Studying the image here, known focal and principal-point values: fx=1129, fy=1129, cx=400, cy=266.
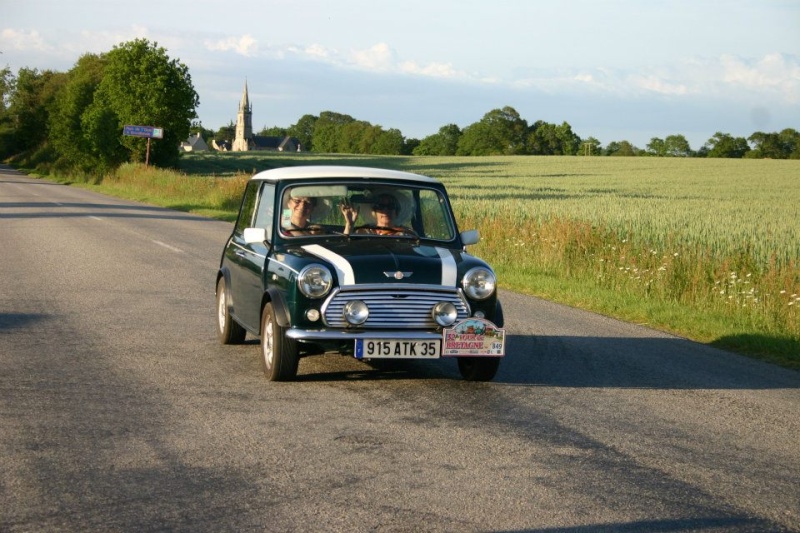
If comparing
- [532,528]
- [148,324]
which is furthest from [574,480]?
[148,324]

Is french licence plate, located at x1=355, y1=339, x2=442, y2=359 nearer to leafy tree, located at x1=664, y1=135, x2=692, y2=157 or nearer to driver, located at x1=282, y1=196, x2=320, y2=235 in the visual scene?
driver, located at x1=282, y1=196, x2=320, y2=235

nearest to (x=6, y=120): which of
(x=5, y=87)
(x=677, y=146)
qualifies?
(x=5, y=87)

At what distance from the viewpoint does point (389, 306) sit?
8.12 metres

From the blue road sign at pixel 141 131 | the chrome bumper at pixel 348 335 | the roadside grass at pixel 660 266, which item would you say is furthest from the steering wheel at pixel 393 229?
the blue road sign at pixel 141 131

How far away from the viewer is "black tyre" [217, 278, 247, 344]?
33.2 feet

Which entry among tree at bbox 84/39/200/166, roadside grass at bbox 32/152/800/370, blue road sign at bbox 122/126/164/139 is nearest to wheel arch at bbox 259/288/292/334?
roadside grass at bbox 32/152/800/370

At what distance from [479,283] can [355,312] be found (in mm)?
997

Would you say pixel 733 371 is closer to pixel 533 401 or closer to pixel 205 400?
pixel 533 401

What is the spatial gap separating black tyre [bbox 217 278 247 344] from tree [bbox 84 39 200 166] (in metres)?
53.9

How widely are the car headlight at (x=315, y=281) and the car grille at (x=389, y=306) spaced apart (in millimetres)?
85

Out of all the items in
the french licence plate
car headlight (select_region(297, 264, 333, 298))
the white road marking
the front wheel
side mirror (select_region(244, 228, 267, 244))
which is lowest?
the white road marking

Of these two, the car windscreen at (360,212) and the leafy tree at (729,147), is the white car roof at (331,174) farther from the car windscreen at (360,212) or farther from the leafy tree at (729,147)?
the leafy tree at (729,147)

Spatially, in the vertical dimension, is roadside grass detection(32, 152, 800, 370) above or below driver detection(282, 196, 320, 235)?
below

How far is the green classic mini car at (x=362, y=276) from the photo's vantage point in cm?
806
